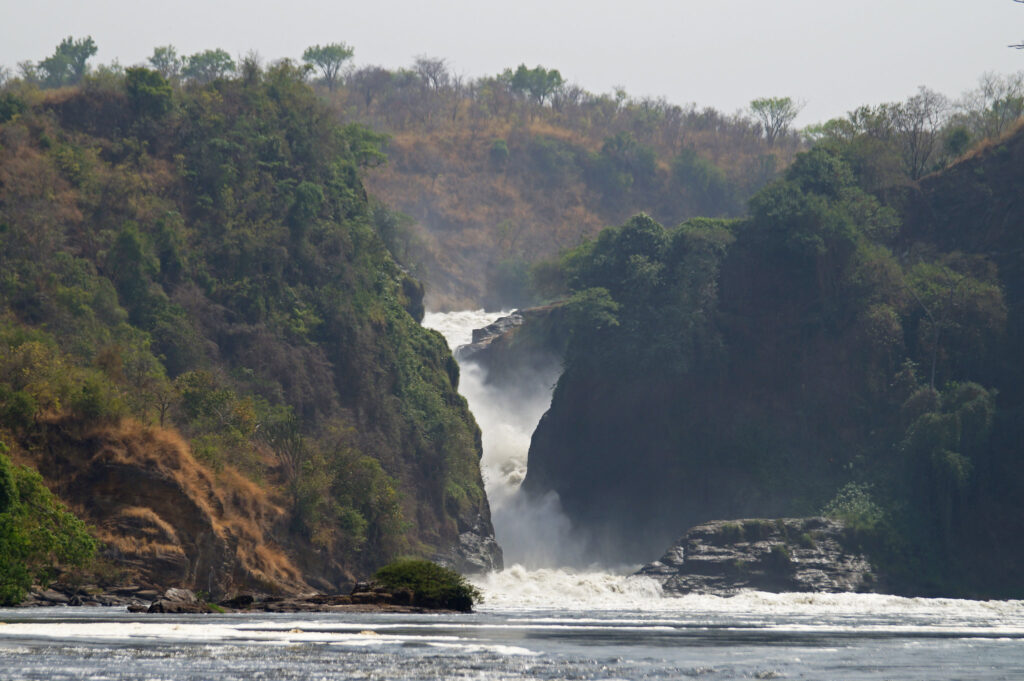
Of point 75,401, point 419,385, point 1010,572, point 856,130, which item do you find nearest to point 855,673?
point 75,401

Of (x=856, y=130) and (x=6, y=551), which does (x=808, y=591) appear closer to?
(x=856, y=130)

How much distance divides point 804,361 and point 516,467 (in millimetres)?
27353

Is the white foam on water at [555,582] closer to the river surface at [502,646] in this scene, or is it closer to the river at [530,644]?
the river at [530,644]

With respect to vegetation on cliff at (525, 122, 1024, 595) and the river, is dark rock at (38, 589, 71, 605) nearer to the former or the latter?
the river

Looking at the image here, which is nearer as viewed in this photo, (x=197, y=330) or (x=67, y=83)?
(x=197, y=330)

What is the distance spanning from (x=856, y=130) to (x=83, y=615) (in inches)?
3610

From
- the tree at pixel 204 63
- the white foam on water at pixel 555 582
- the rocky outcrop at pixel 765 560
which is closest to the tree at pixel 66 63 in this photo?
the tree at pixel 204 63

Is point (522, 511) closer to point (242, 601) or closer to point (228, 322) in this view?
point (228, 322)

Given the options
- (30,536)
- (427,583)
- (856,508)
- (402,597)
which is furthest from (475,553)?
(30,536)

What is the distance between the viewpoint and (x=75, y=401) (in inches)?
2825

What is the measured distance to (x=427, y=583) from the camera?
204ft

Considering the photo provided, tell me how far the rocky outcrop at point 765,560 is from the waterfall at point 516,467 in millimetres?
19481

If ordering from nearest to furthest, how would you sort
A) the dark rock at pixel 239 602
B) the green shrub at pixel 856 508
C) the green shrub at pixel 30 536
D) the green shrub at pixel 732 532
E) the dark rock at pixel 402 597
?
the green shrub at pixel 30 536
the dark rock at pixel 239 602
the dark rock at pixel 402 597
the green shrub at pixel 732 532
the green shrub at pixel 856 508

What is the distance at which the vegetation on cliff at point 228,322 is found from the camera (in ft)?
253
